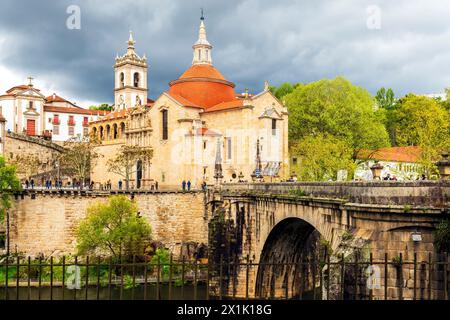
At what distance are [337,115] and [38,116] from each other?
45750mm

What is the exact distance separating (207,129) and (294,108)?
11595mm

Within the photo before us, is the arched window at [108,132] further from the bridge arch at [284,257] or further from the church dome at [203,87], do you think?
the bridge arch at [284,257]

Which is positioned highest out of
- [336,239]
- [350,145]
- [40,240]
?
[350,145]

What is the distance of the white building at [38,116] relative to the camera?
240ft

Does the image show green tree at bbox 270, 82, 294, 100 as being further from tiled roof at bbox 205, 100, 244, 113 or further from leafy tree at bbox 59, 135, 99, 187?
leafy tree at bbox 59, 135, 99, 187

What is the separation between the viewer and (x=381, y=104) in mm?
79188

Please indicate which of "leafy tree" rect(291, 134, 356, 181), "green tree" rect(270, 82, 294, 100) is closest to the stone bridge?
"leafy tree" rect(291, 134, 356, 181)

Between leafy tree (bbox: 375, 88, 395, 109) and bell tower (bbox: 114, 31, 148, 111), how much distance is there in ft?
122

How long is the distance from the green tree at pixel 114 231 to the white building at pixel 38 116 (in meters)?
34.6

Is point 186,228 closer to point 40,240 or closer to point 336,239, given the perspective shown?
point 40,240

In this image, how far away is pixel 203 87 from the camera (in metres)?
56.5

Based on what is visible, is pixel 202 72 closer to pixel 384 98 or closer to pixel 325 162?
pixel 325 162

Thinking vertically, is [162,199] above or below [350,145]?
below
